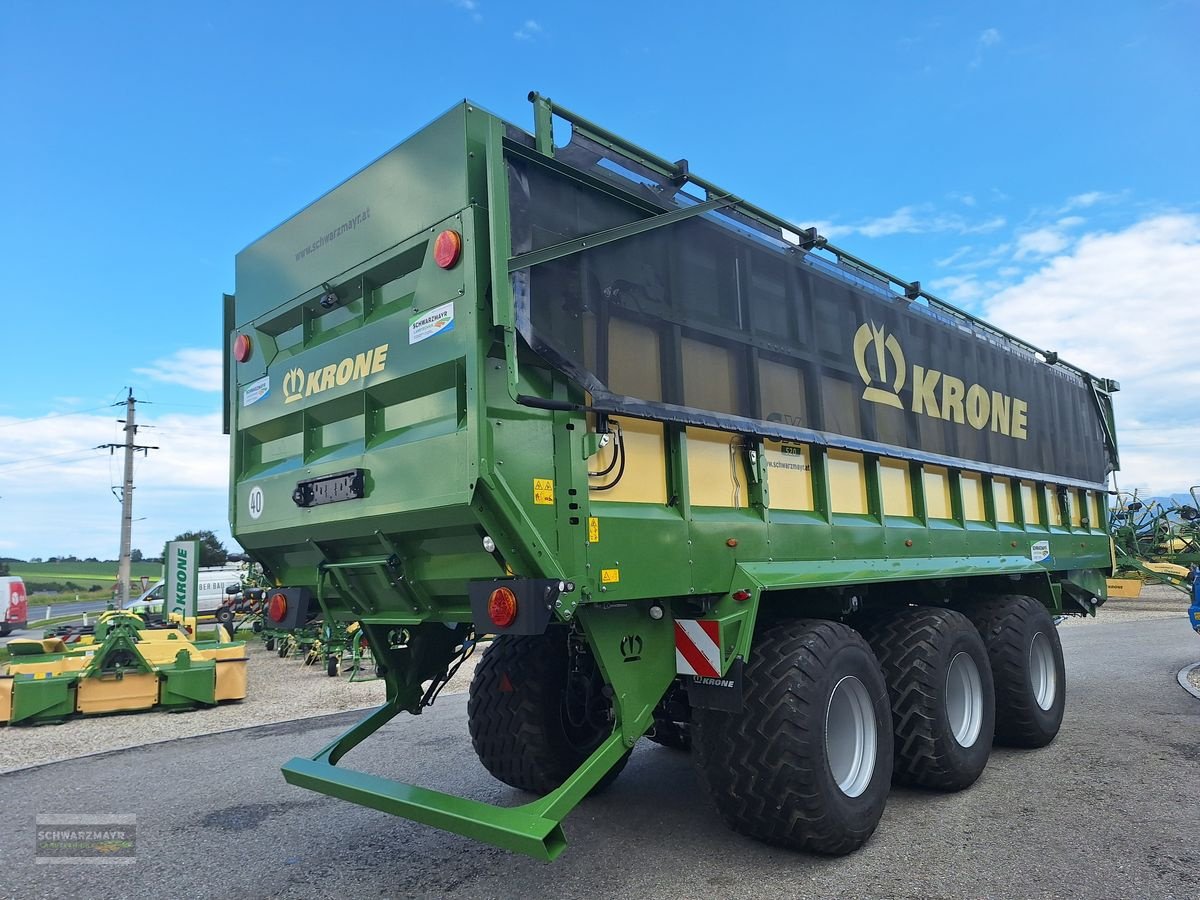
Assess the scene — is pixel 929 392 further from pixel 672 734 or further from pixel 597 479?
pixel 597 479

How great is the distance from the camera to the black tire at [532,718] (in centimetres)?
514

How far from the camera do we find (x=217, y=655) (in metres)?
10.6

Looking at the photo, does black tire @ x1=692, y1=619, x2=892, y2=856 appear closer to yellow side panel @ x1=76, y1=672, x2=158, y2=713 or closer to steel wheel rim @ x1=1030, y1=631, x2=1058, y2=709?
steel wheel rim @ x1=1030, y1=631, x2=1058, y2=709

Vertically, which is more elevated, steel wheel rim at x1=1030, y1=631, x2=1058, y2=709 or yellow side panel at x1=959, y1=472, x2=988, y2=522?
yellow side panel at x1=959, y1=472, x2=988, y2=522

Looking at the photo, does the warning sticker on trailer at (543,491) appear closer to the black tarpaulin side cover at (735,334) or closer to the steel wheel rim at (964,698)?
the black tarpaulin side cover at (735,334)

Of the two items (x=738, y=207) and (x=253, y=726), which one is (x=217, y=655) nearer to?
Answer: (x=253, y=726)

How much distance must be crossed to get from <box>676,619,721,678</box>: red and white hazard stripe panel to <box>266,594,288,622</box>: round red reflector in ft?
7.54

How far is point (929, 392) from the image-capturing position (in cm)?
618

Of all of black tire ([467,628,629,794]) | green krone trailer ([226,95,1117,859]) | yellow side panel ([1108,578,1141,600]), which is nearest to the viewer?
green krone trailer ([226,95,1117,859])

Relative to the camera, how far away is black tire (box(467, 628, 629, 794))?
5.14 metres

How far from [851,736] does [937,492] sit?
7.90ft

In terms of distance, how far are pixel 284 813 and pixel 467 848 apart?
1580 mm

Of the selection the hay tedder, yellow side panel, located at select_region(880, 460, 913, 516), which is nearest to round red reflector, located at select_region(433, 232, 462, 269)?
yellow side panel, located at select_region(880, 460, 913, 516)

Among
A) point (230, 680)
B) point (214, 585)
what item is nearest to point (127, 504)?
point (214, 585)
